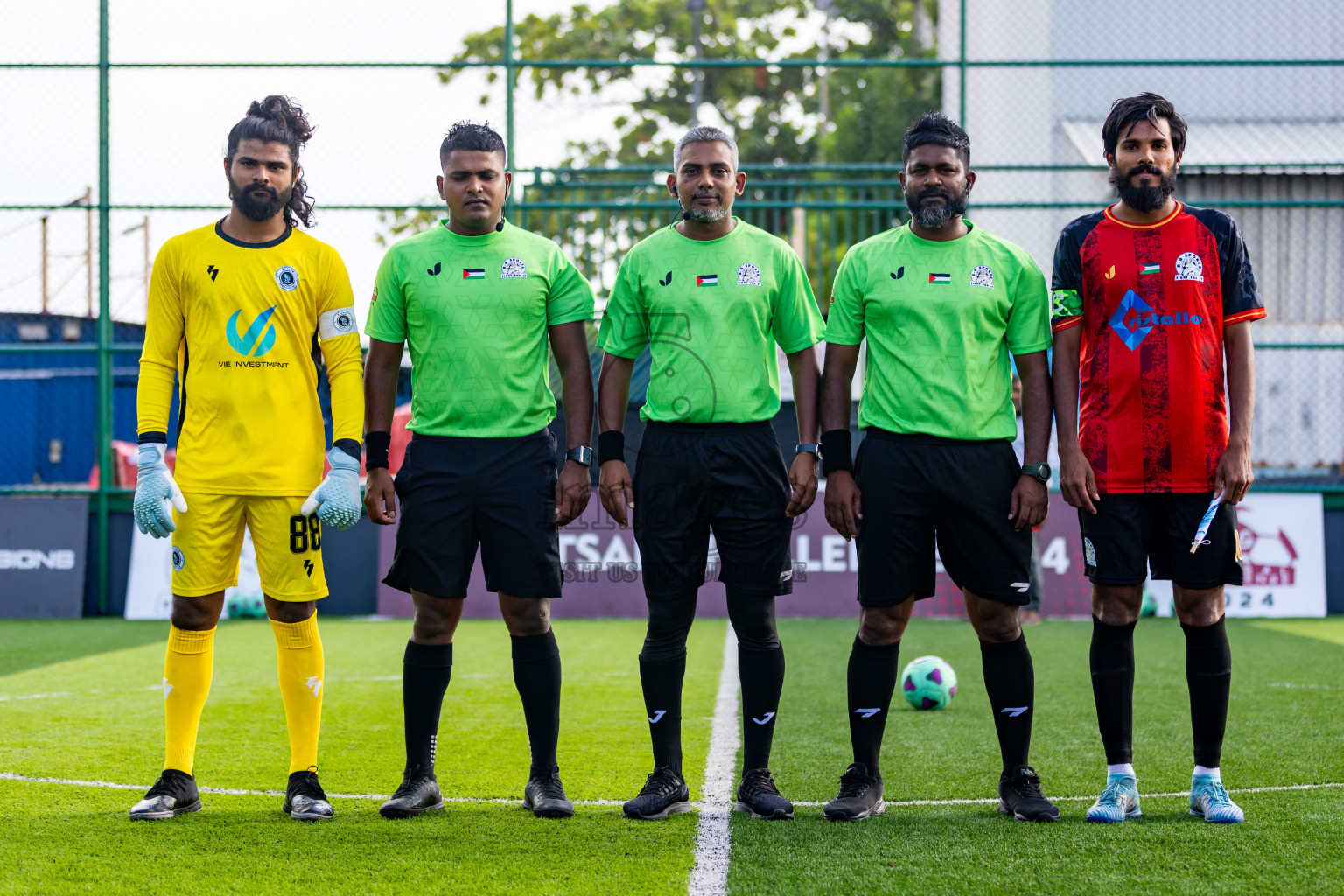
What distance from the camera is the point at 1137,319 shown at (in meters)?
3.87

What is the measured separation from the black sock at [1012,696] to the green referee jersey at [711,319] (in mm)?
1044

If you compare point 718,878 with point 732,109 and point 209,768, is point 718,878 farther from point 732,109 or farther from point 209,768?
point 732,109

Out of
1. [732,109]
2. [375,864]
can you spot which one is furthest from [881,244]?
[732,109]

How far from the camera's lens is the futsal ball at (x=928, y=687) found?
6000mm

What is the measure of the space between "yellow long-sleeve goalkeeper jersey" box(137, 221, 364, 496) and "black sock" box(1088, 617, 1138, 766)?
7.91ft

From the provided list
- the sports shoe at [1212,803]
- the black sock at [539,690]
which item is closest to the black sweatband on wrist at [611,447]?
the black sock at [539,690]

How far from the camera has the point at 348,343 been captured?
4168 mm

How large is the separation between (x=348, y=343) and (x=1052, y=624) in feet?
25.0

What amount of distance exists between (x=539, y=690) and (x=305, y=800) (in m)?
0.77

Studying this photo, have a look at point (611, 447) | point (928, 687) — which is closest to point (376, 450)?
point (611, 447)

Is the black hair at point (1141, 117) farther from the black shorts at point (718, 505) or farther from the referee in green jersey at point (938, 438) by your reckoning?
the black shorts at point (718, 505)

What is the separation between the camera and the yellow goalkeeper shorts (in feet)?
13.0

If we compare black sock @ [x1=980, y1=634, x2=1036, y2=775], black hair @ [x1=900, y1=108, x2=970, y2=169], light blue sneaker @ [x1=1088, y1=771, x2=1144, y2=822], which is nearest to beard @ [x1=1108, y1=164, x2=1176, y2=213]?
→ black hair @ [x1=900, y1=108, x2=970, y2=169]

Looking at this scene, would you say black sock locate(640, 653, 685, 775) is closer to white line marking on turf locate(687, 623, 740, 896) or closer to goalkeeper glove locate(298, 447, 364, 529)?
white line marking on turf locate(687, 623, 740, 896)
